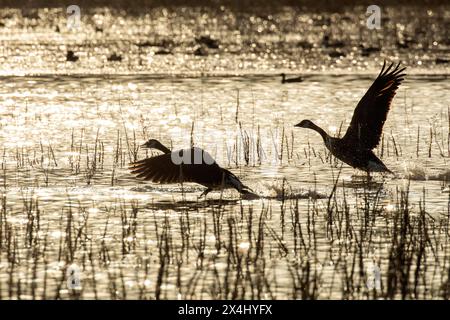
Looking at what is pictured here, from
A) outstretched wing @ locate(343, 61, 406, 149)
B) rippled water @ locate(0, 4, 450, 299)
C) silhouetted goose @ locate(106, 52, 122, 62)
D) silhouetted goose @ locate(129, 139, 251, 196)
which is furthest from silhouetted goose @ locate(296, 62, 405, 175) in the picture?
silhouetted goose @ locate(106, 52, 122, 62)

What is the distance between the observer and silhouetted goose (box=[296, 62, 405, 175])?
49.6 ft

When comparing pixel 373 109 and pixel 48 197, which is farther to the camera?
pixel 373 109

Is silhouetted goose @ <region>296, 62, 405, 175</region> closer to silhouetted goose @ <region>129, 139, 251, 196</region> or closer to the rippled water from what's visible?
the rippled water

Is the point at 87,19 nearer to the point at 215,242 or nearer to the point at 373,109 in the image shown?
the point at 373,109

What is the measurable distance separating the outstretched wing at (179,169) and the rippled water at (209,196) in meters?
0.24

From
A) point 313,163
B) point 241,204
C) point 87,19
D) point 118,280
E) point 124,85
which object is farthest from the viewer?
point 87,19

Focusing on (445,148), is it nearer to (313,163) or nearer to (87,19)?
(313,163)

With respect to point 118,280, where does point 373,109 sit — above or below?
above

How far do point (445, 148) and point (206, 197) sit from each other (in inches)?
198

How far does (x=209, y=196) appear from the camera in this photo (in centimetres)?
1399

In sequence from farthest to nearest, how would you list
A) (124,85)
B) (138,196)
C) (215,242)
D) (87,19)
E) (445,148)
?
(87,19) < (124,85) < (445,148) < (138,196) < (215,242)

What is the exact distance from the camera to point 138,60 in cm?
3591

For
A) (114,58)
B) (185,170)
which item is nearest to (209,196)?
(185,170)

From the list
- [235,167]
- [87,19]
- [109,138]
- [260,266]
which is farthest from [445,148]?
[87,19]
